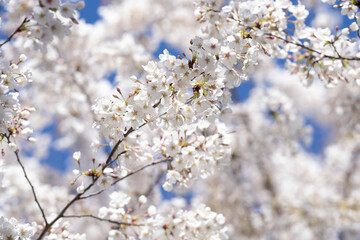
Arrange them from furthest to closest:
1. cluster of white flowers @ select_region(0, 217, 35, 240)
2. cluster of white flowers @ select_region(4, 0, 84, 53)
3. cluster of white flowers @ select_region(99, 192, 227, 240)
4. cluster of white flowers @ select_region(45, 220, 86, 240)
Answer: cluster of white flowers @ select_region(99, 192, 227, 240), cluster of white flowers @ select_region(45, 220, 86, 240), cluster of white flowers @ select_region(0, 217, 35, 240), cluster of white flowers @ select_region(4, 0, 84, 53)

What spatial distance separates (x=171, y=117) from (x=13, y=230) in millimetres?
1523

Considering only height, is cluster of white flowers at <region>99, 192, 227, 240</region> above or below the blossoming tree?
below

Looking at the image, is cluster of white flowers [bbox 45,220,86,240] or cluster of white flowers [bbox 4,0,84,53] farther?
cluster of white flowers [bbox 45,220,86,240]

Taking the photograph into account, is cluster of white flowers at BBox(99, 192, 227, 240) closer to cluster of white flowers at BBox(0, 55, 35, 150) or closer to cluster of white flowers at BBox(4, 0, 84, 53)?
cluster of white flowers at BBox(0, 55, 35, 150)

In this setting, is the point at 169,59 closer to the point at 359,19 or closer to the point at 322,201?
the point at 359,19

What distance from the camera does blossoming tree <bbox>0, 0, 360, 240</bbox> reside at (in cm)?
282

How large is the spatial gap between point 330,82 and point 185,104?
72.8 inches

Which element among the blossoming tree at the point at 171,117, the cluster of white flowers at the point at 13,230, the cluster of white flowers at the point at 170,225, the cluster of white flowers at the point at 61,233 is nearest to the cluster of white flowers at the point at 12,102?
the blossoming tree at the point at 171,117

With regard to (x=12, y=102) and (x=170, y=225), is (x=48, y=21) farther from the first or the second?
(x=170, y=225)

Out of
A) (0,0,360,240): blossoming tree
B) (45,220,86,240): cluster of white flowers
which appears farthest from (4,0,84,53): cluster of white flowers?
(45,220,86,240): cluster of white flowers

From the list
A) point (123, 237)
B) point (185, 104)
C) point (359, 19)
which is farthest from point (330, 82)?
point (123, 237)

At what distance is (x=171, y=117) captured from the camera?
289 cm

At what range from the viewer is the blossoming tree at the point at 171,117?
282cm

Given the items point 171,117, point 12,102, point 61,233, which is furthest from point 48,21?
point 61,233
